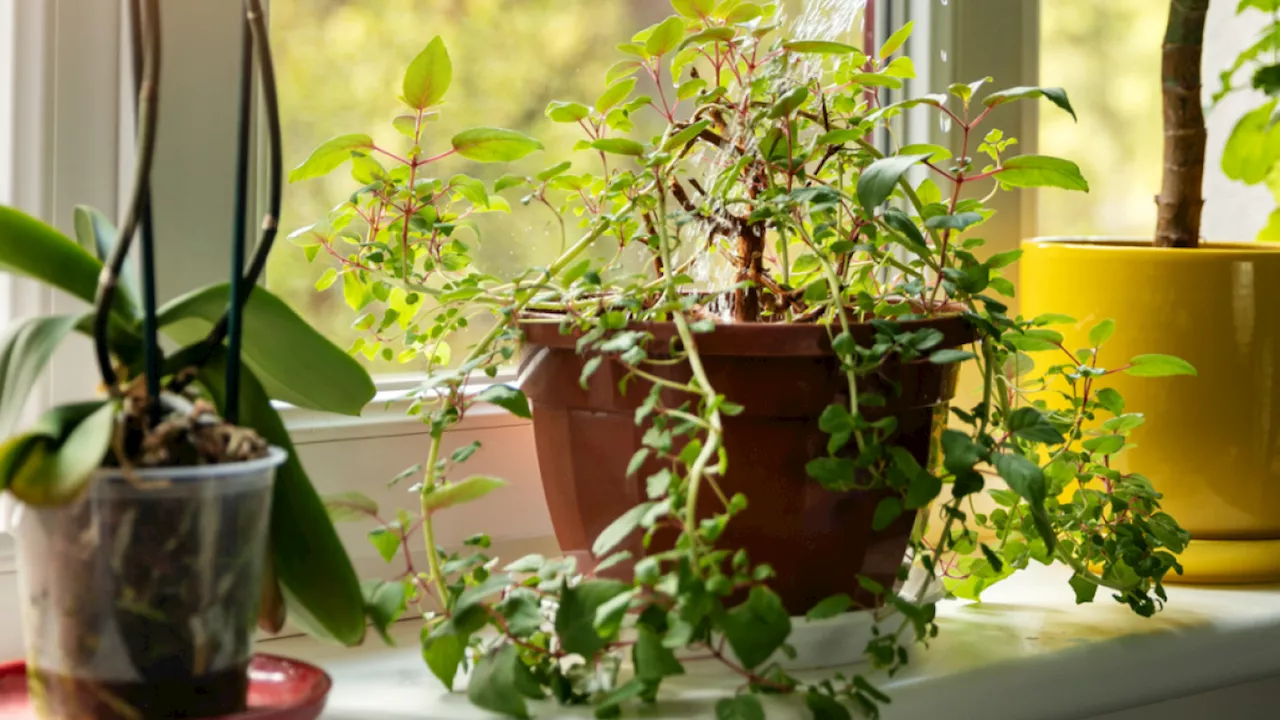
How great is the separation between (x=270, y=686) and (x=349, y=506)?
10cm

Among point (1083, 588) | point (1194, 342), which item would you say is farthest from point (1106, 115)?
point (1083, 588)

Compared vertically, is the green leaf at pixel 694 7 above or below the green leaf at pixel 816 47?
above

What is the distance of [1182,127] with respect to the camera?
1.03 metres

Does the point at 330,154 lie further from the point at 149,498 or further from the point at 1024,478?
the point at 1024,478

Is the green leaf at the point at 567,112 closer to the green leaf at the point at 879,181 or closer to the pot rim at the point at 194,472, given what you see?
the green leaf at the point at 879,181

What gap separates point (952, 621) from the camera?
0.91 m

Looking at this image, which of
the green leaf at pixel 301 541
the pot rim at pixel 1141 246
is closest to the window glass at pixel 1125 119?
the pot rim at pixel 1141 246

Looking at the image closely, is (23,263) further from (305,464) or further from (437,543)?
(437,543)

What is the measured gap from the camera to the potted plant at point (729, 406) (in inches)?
25.8

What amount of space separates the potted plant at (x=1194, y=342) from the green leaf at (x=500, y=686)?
0.54 m

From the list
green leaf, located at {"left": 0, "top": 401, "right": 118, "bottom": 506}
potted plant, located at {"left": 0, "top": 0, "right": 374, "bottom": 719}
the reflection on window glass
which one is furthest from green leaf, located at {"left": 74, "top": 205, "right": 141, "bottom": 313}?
the reflection on window glass

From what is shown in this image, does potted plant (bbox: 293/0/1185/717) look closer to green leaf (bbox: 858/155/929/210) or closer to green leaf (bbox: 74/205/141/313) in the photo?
green leaf (bbox: 858/155/929/210)

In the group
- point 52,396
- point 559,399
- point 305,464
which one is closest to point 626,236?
point 559,399

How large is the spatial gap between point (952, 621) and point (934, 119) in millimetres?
500
